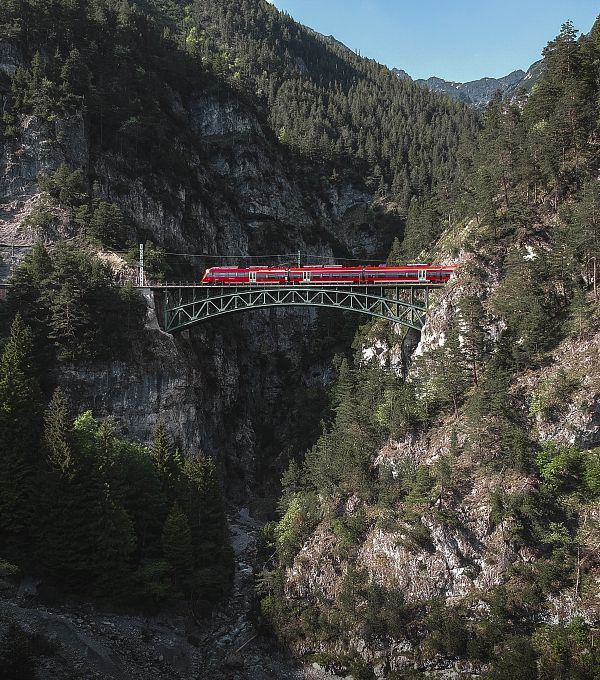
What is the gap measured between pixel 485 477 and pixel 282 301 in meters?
26.1

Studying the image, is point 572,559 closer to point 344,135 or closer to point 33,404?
point 33,404

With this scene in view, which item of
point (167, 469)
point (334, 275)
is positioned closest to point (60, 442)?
point (167, 469)

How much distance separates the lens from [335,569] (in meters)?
37.2

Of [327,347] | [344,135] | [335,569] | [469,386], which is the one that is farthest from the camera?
[344,135]

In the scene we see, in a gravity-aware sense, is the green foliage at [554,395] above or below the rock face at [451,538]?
above

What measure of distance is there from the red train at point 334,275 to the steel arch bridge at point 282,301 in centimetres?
69

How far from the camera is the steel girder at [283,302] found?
50.7 meters

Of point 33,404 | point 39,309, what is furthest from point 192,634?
point 39,309

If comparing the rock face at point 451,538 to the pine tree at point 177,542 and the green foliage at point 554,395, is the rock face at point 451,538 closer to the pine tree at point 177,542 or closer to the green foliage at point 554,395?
the green foliage at point 554,395

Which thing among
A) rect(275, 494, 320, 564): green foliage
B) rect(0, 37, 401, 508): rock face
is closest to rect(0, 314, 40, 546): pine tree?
rect(0, 37, 401, 508): rock face

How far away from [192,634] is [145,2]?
14756cm

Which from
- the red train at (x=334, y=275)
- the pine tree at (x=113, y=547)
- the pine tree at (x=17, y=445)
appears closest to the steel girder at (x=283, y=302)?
the red train at (x=334, y=275)

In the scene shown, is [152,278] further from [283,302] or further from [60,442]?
[60,442]

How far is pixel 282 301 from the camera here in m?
53.9
